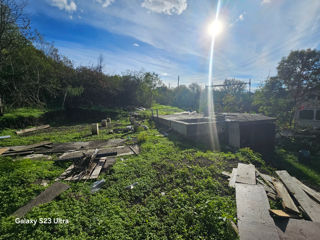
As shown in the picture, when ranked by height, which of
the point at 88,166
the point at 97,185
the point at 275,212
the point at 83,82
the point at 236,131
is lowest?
the point at 275,212

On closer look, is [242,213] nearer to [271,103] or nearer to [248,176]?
[248,176]

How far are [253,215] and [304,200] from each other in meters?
1.50

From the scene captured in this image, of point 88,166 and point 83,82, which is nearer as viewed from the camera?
point 88,166

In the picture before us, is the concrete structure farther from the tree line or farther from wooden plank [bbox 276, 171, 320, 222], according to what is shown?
the tree line

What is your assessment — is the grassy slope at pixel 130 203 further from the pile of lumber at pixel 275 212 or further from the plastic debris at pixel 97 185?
the pile of lumber at pixel 275 212

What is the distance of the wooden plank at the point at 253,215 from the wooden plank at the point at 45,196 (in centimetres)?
331

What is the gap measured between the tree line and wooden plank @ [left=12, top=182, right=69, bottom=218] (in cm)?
1017

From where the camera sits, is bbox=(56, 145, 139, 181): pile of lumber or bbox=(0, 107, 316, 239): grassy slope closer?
bbox=(0, 107, 316, 239): grassy slope

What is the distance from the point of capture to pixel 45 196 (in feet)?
7.70

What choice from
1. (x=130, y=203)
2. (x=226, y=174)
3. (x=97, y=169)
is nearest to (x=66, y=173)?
(x=97, y=169)

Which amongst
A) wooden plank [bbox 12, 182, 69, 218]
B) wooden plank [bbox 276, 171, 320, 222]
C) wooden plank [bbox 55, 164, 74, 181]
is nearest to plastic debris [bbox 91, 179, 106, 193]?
wooden plank [bbox 12, 182, 69, 218]

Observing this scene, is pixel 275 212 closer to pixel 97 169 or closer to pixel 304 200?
pixel 304 200

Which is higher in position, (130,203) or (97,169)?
(97,169)

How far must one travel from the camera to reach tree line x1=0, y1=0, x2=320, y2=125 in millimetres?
8617
